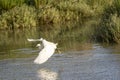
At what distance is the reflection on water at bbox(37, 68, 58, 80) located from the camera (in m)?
12.2

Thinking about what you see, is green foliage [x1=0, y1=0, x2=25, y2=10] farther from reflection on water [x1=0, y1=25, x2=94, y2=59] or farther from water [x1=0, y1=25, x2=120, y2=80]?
water [x1=0, y1=25, x2=120, y2=80]

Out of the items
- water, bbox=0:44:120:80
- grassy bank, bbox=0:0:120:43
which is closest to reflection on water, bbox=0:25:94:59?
grassy bank, bbox=0:0:120:43

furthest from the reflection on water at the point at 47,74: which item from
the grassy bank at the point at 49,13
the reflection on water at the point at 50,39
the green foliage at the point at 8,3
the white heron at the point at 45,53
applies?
the green foliage at the point at 8,3

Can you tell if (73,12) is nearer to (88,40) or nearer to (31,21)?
(31,21)

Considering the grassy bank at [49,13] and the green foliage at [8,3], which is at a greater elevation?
→ the green foliage at [8,3]

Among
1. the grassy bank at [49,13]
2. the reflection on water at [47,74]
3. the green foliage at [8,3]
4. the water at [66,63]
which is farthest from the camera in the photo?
the green foliage at [8,3]

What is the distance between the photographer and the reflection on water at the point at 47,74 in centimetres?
1219

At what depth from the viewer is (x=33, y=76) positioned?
1248 centimetres

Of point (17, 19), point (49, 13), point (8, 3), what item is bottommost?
point (17, 19)

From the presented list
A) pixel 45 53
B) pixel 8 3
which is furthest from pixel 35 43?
pixel 8 3

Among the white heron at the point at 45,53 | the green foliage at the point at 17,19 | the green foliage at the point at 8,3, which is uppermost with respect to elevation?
the white heron at the point at 45,53

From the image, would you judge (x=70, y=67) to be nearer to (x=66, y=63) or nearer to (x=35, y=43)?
(x=66, y=63)

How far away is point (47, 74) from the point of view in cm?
1264

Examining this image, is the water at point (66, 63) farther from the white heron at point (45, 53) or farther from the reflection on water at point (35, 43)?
the white heron at point (45, 53)
